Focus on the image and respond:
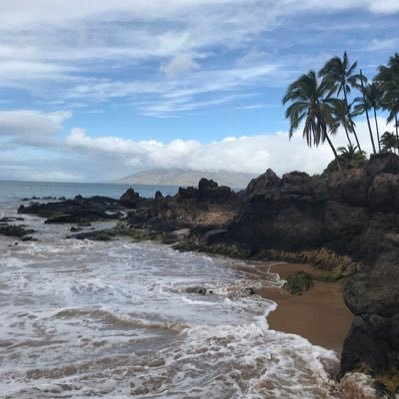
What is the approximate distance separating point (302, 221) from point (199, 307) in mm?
11974

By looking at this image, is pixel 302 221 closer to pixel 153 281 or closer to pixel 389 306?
pixel 153 281

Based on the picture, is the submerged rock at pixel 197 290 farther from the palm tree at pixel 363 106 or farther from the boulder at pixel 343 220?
the palm tree at pixel 363 106

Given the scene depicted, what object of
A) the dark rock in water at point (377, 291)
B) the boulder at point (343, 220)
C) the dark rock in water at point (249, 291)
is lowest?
the dark rock in water at point (249, 291)

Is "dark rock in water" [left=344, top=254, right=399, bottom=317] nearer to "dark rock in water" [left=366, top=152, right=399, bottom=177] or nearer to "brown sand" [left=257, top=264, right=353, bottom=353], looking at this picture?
"brown sand" [left=257, top=264, right=353, bottom=353]

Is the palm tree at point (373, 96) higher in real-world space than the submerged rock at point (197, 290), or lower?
higher

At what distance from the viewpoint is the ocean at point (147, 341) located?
8680 mm

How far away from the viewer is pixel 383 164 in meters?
22.8

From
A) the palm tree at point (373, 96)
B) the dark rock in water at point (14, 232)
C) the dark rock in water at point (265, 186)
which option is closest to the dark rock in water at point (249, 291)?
the dark rock in water at point (265, 186)

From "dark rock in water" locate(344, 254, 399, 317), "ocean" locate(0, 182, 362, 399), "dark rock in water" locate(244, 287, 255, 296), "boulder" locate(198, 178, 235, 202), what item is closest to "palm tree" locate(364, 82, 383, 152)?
"boulder" locate(198, 178, 235, 202)

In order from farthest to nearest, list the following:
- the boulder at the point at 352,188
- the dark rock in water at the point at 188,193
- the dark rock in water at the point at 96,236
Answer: the dark rock in water at the point at 188,193
the dark rock in water at the point at 96,236
the boulder at the point at 352,188

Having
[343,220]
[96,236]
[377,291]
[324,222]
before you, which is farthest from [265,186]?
[377,291]

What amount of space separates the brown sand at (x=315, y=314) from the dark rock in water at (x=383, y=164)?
7021 mm

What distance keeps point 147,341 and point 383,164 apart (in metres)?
16.1

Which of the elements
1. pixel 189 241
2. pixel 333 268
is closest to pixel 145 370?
pixel 333 268
